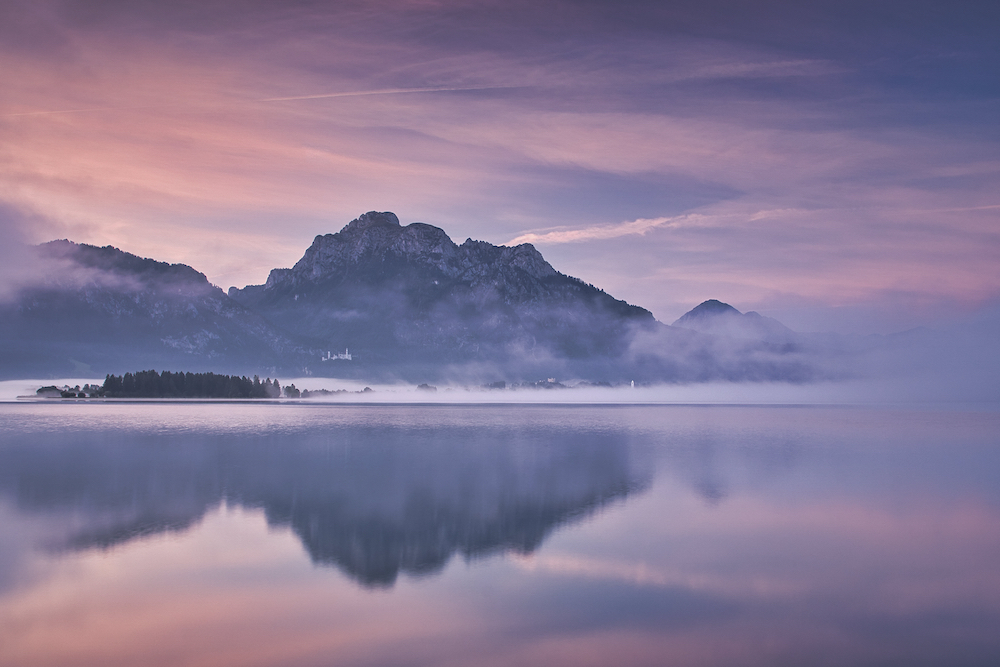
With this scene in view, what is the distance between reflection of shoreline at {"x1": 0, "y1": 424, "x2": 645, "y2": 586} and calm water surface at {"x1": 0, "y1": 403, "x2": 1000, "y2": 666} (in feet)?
0.97

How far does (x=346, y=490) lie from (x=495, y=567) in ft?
78.0

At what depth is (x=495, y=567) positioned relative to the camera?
28109 mm

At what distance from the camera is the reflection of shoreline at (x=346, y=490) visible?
32688 mm

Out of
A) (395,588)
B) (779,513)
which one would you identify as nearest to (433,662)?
(395,588)

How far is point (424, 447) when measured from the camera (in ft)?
283

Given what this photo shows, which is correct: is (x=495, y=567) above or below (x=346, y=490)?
above

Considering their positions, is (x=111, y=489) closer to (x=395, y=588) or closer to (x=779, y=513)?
(x=395, y=588)

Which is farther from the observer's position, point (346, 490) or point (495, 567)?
point (346, 490)

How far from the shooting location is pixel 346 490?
162ft

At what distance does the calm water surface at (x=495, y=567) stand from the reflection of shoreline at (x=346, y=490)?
30 cm

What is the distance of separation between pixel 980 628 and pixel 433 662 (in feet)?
54.9

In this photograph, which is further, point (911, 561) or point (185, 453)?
point (185, 453)

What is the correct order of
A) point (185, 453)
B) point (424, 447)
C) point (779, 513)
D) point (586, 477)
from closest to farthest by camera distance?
point (779, 513), point (586, 477), point (185, 453), point (424, 447)

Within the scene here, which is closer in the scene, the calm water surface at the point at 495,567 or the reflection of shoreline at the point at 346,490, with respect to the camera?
the calm water surface at the point at 495,567
